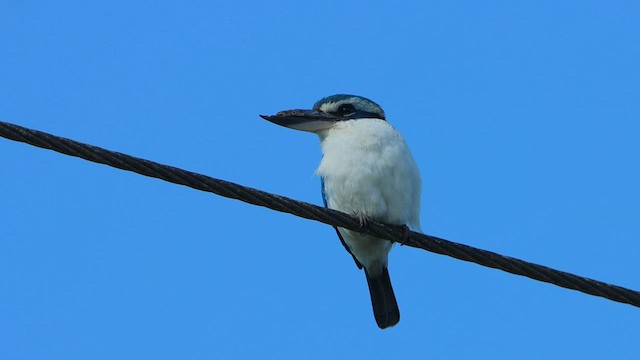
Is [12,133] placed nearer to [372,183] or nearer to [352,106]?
[372,183]

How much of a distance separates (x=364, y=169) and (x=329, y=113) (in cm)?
91

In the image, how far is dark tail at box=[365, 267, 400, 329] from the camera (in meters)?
7.60

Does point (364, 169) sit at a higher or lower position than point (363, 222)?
higher

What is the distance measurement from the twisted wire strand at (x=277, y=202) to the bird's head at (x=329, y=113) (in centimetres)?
208

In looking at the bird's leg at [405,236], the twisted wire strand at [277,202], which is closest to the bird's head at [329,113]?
the bird's leg at [405,236]

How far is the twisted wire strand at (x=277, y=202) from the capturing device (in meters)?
4.44

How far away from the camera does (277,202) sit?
4.89 meters

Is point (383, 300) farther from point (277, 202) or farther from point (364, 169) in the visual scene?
point (277, 202)

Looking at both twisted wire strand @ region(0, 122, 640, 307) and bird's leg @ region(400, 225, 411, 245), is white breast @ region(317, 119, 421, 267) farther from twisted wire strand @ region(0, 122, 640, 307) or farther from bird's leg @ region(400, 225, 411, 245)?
twisted wire strand @ region(0, 122, 640, 307)

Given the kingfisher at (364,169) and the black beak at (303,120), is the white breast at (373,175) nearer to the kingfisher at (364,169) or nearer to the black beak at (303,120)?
the kingfisher at (364,169)

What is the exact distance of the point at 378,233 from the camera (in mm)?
6438

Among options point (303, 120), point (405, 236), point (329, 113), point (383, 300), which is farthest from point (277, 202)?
point (383, 300)

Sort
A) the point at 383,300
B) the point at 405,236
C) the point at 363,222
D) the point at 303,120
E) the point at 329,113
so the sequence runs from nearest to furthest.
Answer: the point at 405,236 < the point at 363,222 < the point at 303,120 < the point at 329,113 < the point at 383,300

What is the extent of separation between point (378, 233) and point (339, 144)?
78 centimetres
